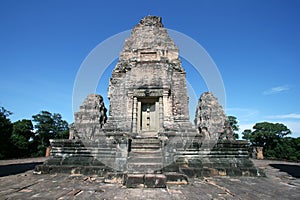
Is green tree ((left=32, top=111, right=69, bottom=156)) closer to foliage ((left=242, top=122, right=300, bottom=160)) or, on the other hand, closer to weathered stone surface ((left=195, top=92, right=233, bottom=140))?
weathered stone surface ((left=195, top=92, right=233, bottom=140))

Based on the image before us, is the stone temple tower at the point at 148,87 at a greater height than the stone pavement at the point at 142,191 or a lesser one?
greater

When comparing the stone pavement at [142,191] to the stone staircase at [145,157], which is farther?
the stone staircase at [145,157]

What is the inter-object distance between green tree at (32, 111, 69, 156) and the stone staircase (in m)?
37.2

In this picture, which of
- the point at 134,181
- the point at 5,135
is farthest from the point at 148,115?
the point at 5,135

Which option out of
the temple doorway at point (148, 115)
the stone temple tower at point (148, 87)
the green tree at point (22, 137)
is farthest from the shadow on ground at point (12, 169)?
Result: the green tree at point (22, 137)

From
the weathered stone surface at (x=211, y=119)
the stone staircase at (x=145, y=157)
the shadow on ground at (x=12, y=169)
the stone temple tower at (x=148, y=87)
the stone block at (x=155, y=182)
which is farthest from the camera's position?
the weathered stone surface at (x=211, y=119)

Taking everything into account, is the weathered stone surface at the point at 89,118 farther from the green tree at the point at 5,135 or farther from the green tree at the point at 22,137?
the green tree at the point at 22,137

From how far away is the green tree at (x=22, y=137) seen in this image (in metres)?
30.0

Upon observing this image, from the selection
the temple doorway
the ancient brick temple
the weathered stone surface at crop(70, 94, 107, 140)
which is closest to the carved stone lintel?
the ancient brick temple

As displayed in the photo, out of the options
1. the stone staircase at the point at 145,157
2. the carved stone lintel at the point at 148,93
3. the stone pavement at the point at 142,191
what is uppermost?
the carved stone lintel at the point at 148,93

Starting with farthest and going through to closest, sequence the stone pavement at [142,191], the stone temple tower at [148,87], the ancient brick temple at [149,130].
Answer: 1. the stone temple tower at [148,87]
2. the ancient brick temple at [149,130]
3. the stone pavement at [142,191]

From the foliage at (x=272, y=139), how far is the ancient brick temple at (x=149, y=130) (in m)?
36.9

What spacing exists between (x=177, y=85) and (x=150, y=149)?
5.51 m

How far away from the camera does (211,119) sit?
500 inches
